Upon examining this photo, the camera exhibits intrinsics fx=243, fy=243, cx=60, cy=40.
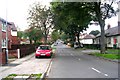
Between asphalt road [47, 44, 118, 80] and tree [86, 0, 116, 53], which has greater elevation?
tree [86, 0, 116, 53]

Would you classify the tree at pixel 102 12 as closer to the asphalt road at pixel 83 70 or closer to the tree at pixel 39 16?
the asphalt road at pixel 83 70

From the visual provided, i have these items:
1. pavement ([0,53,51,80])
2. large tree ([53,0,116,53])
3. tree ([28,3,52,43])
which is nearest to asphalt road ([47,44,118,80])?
pavement ([0,53,51,80])

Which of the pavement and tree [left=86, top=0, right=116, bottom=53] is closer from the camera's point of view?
the pavement

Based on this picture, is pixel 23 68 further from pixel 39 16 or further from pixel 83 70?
pixel 39 16

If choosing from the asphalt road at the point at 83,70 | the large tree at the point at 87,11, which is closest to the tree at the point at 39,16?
the large tree at the point at 87,11

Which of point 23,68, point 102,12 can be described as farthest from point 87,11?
point 23,68

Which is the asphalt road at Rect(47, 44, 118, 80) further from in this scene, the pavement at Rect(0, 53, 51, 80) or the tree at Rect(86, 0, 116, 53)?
the tree at Rect(86, 0, 116, 53)

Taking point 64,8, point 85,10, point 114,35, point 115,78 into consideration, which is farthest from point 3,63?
point 114,35

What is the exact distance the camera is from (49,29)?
6819 cm

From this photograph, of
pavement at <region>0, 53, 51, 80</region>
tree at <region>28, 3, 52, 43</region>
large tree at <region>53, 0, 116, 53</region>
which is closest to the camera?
pavement at <region>0, 53, 51, 80</region>

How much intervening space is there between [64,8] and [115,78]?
21807mm

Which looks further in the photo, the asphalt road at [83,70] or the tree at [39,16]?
the tree at [39,16]

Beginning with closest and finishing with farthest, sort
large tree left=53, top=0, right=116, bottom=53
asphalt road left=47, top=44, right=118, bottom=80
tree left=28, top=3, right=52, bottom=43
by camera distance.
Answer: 1. asphalt road left=47, top=44, right=118, bottom=80
2. large tree left=53, top=0, right=116, bottom=53
3. tree left=28, top=3, right=52, bottom=43

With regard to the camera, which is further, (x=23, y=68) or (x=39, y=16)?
Answer: (x=39, y=16)
